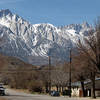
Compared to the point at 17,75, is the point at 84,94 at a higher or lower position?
lower

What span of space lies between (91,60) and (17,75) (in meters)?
88.2

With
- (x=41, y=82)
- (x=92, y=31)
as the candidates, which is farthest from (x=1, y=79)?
(x=92, y=31)

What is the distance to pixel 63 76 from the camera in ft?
343

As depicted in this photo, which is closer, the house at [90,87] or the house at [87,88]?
the house at [90,87]

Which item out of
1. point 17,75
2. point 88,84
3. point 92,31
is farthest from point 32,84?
point 92,31

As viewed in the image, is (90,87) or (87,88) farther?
(87,88)

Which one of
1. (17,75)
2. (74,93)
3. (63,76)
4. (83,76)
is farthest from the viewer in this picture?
(17,75)

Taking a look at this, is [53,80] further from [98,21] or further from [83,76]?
[98,21]

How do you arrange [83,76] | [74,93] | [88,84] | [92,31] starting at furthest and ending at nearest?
[74,93] → [88,84] → [83,76] → [92,31]

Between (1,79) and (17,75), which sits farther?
(1,79)

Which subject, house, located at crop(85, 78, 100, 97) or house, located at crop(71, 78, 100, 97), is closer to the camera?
house, located at crop(85, 78, 100, 97)

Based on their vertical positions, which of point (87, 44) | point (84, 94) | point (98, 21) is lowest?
point (84, 94)

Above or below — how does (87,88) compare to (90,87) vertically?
below

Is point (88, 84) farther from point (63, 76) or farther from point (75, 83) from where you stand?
point (63, 76)
